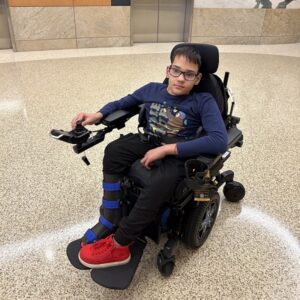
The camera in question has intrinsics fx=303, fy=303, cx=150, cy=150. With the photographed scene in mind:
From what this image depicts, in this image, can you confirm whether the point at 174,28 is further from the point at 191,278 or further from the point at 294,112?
the point at 191,278

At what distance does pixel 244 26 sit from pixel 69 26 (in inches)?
126

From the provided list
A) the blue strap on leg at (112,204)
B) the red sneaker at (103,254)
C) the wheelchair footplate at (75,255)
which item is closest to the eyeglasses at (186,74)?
the blue strap on leg at (112,204)

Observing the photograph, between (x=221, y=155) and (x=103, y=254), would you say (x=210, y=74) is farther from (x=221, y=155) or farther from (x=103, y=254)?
(x=103, y=254)

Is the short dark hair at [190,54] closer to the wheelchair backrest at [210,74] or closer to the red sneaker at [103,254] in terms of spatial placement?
the wheelchair backrest at [210,74]

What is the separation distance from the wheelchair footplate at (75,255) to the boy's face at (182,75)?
811mm

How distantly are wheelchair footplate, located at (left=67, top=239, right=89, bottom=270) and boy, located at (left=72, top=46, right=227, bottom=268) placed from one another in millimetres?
49

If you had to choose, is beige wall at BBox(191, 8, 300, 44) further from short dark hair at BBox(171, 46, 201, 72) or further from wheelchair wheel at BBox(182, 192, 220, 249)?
wheelchair wheel at BBox(182, 192, 220, 249)

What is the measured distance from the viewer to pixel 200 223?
4.56ft

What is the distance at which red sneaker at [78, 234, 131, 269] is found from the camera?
1.21 metres

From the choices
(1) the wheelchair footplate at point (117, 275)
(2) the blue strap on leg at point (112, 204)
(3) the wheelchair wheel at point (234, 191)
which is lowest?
(3) the wheelchair wheel at point (234, 191)

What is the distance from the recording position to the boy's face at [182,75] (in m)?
1.28

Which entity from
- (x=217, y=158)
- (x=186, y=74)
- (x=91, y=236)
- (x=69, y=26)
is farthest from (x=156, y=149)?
(x=69, y=26)

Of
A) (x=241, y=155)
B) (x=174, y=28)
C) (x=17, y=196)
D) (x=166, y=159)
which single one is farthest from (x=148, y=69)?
(x=166, y=159)

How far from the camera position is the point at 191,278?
52.7 inches
